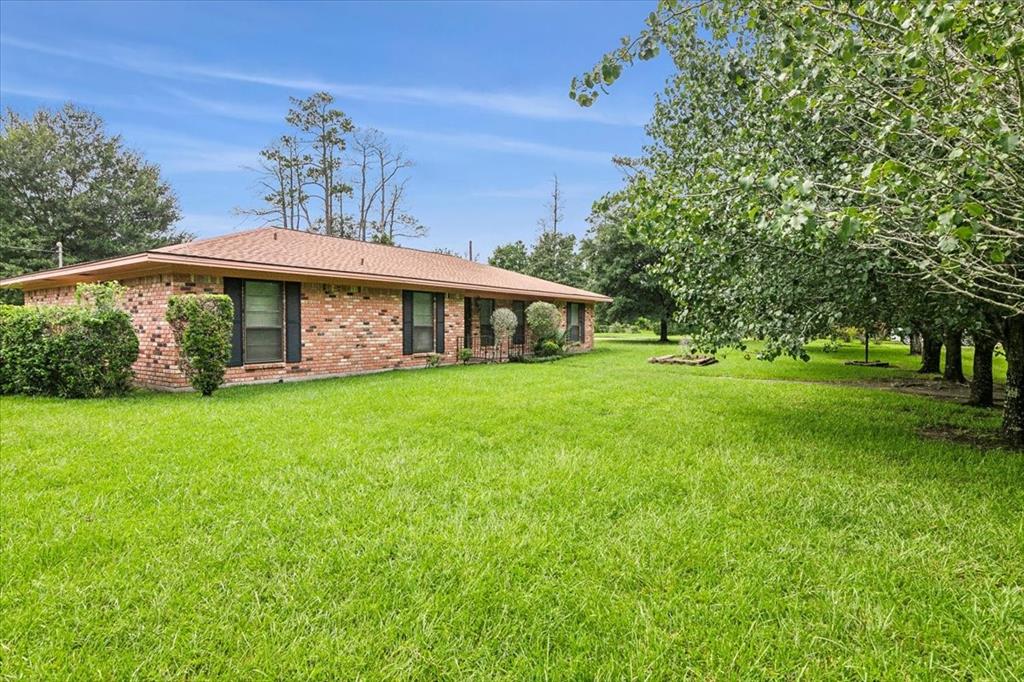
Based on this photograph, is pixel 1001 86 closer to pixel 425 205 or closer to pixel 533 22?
pixel 533 22

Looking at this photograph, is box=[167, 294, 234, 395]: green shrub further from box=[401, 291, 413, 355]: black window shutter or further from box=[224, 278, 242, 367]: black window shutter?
box=[401, 291, 413, 355]: black window shutter

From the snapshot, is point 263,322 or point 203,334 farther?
point 263,322

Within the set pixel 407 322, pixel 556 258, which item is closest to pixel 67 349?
pixel 407 322

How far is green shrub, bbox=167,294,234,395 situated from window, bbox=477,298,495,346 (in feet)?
28.5

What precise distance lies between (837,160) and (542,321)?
13.0 metres

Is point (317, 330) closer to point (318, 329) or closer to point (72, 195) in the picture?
point (318, 329)

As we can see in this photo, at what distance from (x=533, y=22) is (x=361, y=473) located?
10.7 m

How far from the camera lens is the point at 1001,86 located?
281 centimetres

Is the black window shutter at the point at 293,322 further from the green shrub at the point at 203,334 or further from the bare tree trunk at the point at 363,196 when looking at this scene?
the bare tree trunk at the point at 363,196

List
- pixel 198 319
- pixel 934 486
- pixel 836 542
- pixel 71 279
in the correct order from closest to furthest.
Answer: pixel 836 542, pixel 934 486, pixel 198 319, pixel 71 279

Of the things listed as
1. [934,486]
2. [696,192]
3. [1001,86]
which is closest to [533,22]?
[696,192]

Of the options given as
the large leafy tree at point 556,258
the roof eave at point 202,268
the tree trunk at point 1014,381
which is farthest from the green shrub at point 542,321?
the large leafy tree at point 556,258

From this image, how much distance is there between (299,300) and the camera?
10766 mm

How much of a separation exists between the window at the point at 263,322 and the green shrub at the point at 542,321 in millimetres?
8590
